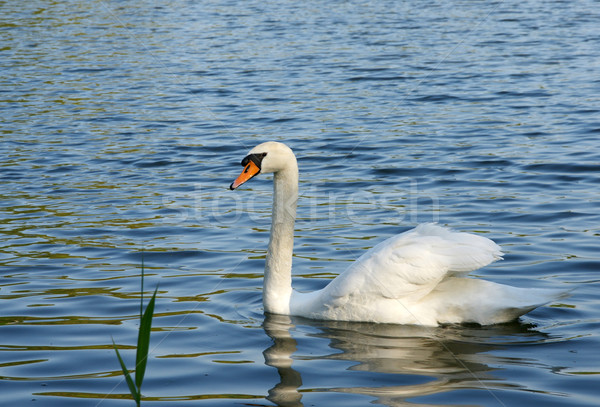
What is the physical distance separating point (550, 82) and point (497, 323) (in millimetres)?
10338

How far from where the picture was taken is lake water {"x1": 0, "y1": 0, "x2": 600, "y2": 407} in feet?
18.6

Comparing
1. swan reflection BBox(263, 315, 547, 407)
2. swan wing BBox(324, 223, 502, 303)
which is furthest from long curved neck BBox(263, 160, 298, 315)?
swan wing BBox(324, 223, 502, 303)

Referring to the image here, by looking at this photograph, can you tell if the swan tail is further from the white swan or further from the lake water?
the lake water

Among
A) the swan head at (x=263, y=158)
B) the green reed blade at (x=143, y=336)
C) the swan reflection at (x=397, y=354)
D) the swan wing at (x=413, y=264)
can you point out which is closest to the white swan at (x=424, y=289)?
the swan wing at (x=413, y=264)

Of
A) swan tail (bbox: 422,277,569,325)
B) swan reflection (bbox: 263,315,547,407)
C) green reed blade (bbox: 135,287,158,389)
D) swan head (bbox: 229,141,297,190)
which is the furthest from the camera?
swan head (bbox: 229,141,297,190)

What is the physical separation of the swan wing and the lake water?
32 centimetres

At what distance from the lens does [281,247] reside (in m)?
7.20

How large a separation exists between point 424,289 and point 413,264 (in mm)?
242

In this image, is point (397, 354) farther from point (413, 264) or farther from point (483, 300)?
point (483, 300)

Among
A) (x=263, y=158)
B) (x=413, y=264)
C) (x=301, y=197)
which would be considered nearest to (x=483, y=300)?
(x=413, y=264)

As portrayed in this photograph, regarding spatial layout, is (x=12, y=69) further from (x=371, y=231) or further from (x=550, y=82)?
(x=371, y=231)

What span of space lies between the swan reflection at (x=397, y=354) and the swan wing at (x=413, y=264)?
0.31 meters

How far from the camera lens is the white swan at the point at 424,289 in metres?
6.20

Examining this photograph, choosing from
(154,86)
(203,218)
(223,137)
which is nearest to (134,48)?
(154,86)
